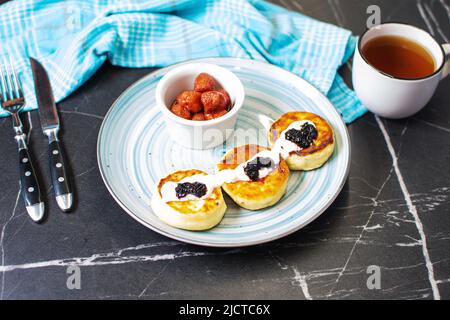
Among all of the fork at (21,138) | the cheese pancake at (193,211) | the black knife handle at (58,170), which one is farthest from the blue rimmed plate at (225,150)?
the fork at (21,138)

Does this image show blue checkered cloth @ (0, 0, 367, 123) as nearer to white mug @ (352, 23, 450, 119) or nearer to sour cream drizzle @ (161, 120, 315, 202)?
white mug @ (352, 23, 450, 119)

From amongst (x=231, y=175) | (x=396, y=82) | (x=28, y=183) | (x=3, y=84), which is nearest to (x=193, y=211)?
(x=231, y=175)

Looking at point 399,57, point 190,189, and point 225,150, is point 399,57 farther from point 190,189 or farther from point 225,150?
point 190,189

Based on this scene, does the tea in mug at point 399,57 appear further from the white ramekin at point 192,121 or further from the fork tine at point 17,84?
the fork tine at point 17,84

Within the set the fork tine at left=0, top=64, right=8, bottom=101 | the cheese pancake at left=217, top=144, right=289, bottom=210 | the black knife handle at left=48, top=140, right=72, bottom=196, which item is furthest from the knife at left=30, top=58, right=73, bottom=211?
the cheese pancake at left=217, top=144, right=289, bottom=210

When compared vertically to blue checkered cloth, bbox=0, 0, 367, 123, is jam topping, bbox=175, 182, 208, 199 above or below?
below

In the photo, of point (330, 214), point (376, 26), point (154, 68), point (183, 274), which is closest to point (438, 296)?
point (330, 214)
